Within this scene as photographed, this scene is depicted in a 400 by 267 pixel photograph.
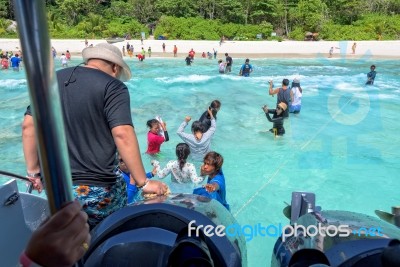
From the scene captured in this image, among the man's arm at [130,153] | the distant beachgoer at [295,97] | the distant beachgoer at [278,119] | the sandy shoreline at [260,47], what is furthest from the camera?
the sandy shoreline at [260,47]

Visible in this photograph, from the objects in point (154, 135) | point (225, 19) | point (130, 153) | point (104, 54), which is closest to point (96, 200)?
point (130, 153)

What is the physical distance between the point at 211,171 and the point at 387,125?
333 inches

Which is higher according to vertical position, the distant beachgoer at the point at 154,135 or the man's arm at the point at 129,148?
the man's arm at the point at 129,148

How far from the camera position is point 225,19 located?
4509 cm

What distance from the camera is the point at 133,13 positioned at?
46.5 meters

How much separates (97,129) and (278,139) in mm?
7529

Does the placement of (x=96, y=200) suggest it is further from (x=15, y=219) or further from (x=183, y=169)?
(x=183, y=169)

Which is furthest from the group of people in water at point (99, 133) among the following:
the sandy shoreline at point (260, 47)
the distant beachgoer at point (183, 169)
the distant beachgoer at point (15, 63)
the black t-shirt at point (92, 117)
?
the sandy shoreline at point (260, 47)

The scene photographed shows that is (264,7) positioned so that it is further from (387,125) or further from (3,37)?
(387,125)

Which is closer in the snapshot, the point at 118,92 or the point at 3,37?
the point at 118,92

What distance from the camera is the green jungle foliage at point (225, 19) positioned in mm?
41219

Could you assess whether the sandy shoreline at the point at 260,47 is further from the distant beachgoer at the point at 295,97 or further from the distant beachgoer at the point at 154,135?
the distant beachgoer at the point at 154,135

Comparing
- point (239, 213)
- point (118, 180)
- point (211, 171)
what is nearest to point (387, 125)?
point (239, 213)

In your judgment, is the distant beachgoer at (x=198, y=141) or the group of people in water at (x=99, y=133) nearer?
the group of people in water at (x=99, y=133)
